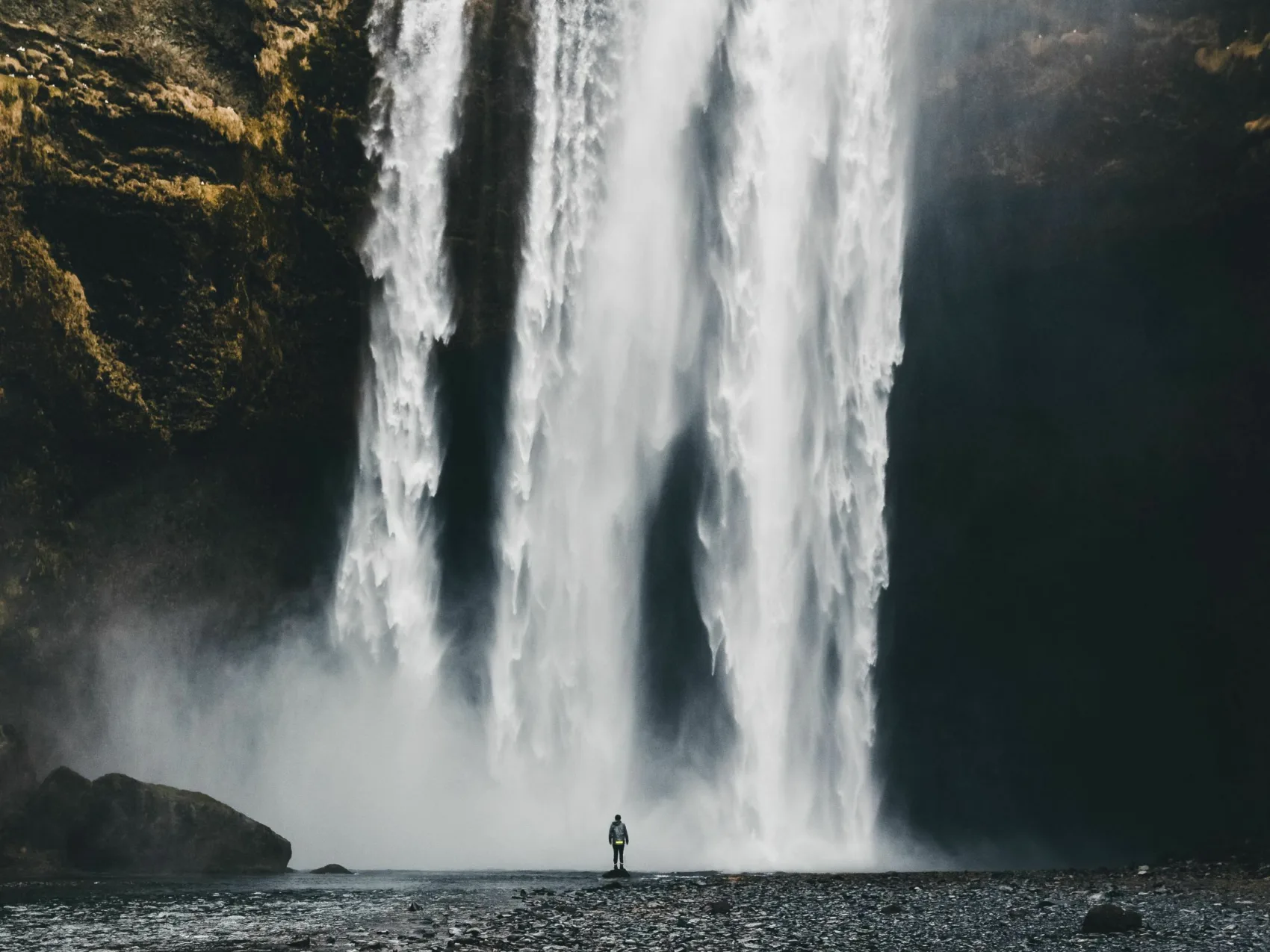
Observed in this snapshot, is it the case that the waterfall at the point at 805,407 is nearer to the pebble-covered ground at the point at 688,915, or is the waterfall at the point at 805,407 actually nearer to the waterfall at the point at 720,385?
the waterfall at the point at 720,385

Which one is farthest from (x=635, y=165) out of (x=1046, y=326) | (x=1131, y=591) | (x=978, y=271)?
(x=1131, y=591)

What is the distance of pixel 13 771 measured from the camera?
76.6 ft

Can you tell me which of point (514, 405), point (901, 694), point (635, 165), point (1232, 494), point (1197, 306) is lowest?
point (901, 694)

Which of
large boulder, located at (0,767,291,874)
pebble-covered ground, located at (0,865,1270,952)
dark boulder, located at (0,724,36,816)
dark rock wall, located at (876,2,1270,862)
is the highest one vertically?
dark rock wall, located at (876,2,1270,862)

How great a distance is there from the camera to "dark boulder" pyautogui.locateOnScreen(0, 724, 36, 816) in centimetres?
2306

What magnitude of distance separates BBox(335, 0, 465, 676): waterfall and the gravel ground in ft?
41.4

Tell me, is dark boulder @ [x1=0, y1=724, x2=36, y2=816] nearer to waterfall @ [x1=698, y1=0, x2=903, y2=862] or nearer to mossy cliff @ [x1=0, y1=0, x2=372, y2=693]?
mossy cliff @ [x1=0, y1=0, x2=372, y2=693]

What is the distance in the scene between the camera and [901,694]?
29.0 metres

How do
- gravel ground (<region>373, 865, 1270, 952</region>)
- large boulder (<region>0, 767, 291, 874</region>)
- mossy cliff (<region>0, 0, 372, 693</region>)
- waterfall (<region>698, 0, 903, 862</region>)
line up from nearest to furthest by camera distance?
gravel ground (<region>373, 865, 1270, 952</region>) < large boulder (<region>0, 767, 291, 874</region>) < waterfall (<region>698, 0, 903, 862</region>) < mossy cliff (<region>0, 0, 372, 693</region>)

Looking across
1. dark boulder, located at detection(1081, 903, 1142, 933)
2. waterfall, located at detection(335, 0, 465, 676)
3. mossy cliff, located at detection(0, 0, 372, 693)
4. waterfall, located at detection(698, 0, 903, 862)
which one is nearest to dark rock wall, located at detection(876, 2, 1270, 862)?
waterfall, located at detection(698, 0, 903, 862)

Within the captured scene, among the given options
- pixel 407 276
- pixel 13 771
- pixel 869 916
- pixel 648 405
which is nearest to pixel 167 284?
pixel 407 276

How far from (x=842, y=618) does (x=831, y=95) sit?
1136 cm

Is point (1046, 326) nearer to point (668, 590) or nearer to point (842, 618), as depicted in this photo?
point (842, 618)

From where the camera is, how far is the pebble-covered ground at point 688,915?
10.8 m
